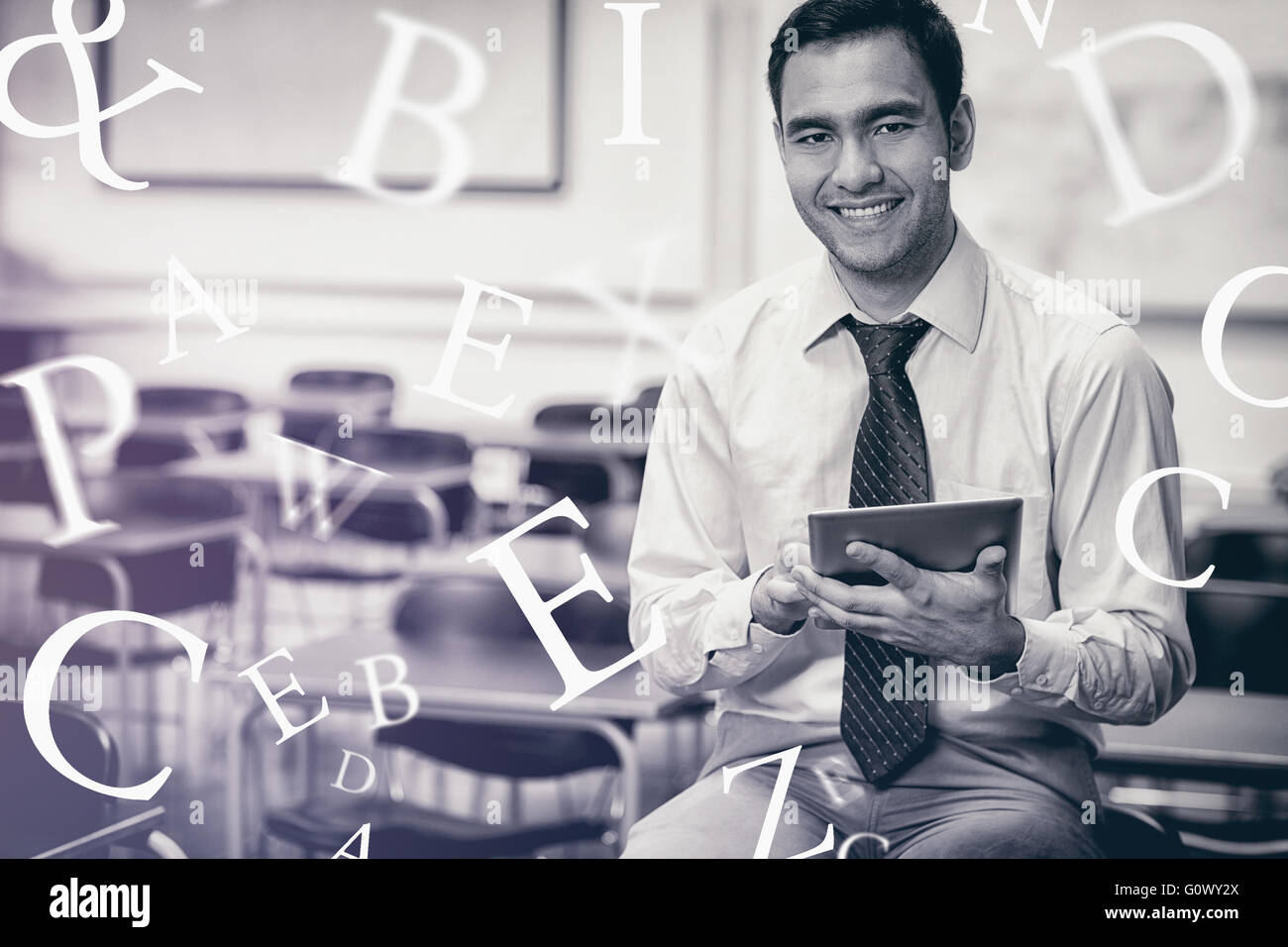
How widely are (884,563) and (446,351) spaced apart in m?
3.78

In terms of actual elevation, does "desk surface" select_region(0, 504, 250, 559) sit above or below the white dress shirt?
below

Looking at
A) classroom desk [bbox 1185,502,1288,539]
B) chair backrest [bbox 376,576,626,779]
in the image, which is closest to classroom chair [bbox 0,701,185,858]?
chair backrest [bbox 376,576,626,779]

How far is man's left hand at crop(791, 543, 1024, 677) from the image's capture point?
1.55 m

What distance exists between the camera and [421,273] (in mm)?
5008

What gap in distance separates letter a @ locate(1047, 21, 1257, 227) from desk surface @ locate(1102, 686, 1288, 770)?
1670 mm

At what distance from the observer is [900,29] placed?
183 cm

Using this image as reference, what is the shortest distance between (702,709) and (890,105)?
1.09 m

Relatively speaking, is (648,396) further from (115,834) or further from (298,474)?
(115,834)

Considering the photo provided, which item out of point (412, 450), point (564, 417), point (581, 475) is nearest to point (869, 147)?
point (412, 450)

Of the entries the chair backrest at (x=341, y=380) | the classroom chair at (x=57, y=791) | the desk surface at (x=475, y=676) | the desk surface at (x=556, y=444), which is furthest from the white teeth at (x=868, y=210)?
the chair backrest at (x=341, y=380)

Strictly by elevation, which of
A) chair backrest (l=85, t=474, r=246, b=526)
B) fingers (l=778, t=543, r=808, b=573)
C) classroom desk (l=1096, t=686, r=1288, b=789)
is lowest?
classroom desk (l=1096, t=686, r=1288, b=789)

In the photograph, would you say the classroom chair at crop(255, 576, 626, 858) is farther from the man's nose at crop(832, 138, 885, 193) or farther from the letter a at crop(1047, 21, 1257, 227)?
the letter a at crop(1047, 21, 1257, 227)
